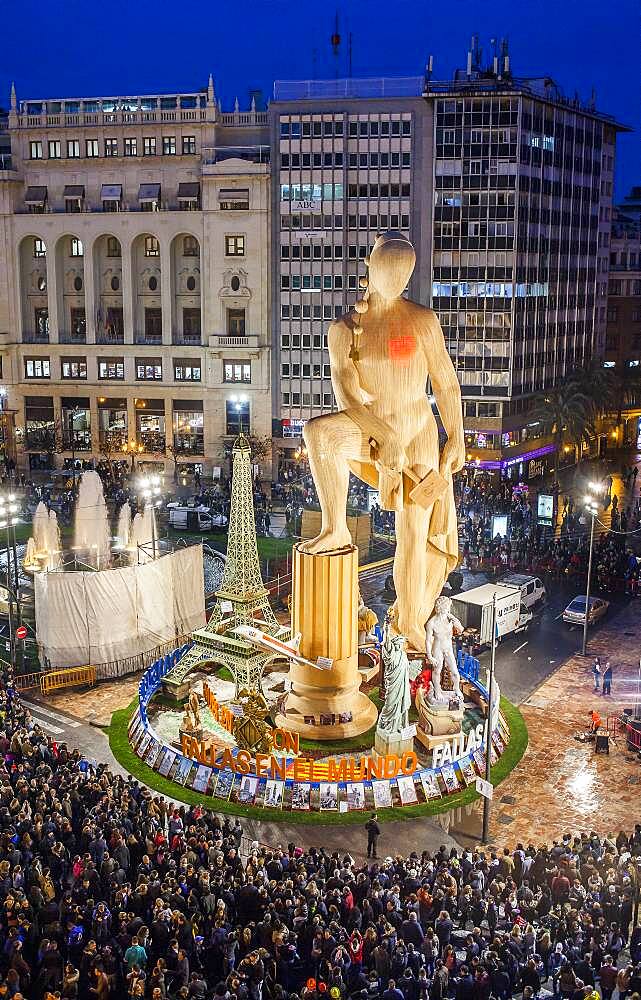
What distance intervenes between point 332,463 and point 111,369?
60.3 metres

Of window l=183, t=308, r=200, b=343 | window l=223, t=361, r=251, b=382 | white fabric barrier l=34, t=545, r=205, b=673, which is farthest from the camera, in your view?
window l=183, t=308, r=200, b=343

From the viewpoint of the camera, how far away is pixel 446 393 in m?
30.9

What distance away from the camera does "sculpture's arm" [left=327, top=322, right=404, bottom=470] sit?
97.7 ft

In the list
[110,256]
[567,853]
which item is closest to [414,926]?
[567,853]

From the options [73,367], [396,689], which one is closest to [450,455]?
[396,689]

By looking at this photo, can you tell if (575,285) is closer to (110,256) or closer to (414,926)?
(110,256)

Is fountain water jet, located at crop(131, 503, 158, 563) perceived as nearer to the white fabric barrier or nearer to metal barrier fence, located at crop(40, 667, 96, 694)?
the white fabric barrier

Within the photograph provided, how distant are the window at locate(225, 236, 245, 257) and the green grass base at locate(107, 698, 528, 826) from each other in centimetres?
5712

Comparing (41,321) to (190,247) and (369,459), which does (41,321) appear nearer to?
(190,247)

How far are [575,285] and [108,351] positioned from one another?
41.4 m

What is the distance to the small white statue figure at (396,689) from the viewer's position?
2845cm

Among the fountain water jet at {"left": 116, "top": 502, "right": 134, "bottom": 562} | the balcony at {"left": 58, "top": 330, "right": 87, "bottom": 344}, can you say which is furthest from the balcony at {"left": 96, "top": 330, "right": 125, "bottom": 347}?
A: the fountain water jet at {"left": 116, "top": 502, "right": 134, "bottom": 562}

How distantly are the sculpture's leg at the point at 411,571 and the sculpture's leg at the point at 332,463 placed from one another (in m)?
1.98

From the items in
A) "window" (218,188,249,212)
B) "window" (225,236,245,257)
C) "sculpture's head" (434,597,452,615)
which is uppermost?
"window" (218,188,249,212)
